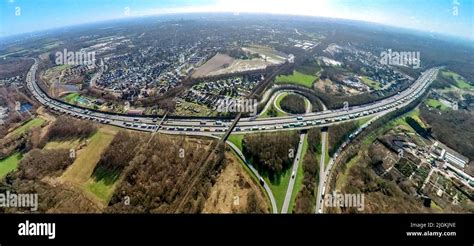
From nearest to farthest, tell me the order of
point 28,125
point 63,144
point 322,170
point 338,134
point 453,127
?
point 322,170 → point 63,144 → point 338,134 → point 28,125 → point 453,127

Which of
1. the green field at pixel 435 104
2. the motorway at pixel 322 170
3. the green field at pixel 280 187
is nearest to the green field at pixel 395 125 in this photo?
the motorway at pixel 322 170

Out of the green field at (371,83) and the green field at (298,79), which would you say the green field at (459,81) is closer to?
the green field at (371,83)

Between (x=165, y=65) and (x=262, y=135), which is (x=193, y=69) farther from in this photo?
(x=262, y=135)

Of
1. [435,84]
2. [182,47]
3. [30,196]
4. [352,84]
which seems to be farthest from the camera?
[182,47]

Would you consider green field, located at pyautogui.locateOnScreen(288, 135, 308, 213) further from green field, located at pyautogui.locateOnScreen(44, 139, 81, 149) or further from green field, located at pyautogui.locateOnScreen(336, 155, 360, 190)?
green field, located at pyautogui.locateOnScreen(44, 139, 81, 149)

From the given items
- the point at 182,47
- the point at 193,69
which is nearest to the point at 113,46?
the point at 182,47

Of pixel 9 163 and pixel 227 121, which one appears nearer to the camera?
pixel 9 163

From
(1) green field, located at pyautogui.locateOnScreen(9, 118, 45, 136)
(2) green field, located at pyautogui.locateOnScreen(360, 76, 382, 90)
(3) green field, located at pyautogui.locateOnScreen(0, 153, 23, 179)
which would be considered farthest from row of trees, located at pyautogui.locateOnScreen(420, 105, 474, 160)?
(1) green field, located at pyautogui.locateOnScreen(9, 118, 45, 136)

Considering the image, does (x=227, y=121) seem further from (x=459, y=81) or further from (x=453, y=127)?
(x=459, y=81)

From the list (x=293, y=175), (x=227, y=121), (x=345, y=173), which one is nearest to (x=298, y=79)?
(x=227, y=121)
